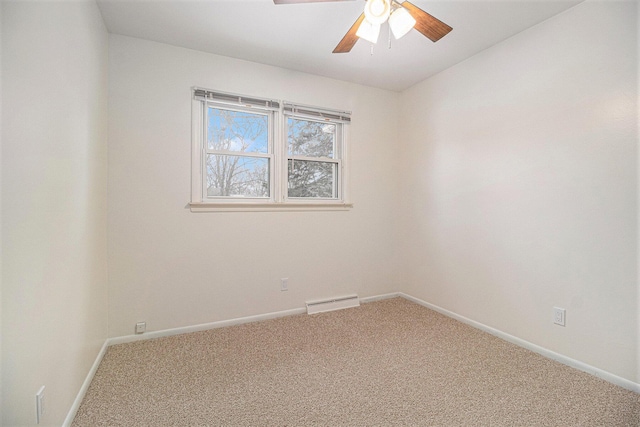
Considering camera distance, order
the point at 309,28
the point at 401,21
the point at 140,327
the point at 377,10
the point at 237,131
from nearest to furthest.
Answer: the point at 377,10 < the point at 401,21 < the point at 309,28 < the point at 140,327 < the point at 237,131

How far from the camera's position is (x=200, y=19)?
7.31ft

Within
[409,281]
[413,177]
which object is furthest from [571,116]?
[409,281]

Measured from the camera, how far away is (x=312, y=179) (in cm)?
333

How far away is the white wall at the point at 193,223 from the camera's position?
8.00 ft

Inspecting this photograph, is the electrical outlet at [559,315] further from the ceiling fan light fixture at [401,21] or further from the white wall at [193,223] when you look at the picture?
the ceiling fan light fixture at [401,21]

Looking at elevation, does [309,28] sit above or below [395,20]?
above

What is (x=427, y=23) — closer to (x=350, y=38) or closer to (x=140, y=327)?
(x=350, y=38)

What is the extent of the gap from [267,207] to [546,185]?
240 centimetres

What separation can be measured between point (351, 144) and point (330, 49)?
3.47ft

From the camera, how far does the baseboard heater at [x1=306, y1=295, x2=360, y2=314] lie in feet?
10.4

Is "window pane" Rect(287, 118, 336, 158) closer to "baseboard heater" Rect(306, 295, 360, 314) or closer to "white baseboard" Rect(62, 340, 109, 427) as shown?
"baseboard heater" Rect(306, 295, 360, 314)

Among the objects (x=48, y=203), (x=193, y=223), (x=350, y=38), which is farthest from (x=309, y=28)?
(x=48, y=203)

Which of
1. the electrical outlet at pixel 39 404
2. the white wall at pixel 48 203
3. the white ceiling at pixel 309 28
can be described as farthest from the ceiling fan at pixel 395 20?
the electrical outlet at pixel 39 404

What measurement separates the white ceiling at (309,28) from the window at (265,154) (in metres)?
0.46
